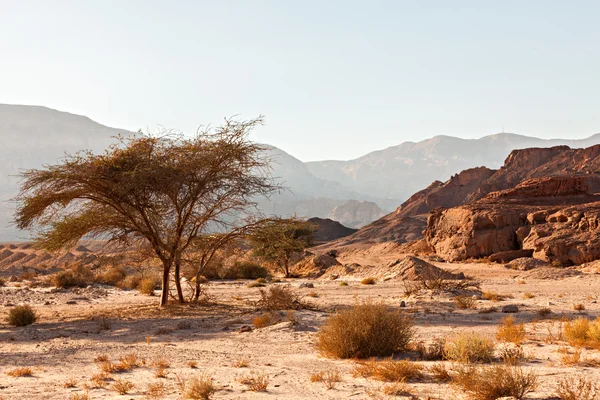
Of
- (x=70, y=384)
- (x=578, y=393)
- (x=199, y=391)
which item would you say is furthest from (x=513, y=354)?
(x=70, y=384)

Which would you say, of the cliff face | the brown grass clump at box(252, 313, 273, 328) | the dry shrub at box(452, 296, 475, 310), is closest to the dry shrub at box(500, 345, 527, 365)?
the brown grass clump at box(252, 313, 273, 328)

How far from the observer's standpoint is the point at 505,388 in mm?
6320

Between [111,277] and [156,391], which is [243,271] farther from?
[156,391]

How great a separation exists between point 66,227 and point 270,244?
6.82 metres

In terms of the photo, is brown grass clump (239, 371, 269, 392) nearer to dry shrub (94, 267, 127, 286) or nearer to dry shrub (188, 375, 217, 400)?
dry shrub (188, 375, 217, 400)

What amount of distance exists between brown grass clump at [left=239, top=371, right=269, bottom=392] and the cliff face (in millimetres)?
29541

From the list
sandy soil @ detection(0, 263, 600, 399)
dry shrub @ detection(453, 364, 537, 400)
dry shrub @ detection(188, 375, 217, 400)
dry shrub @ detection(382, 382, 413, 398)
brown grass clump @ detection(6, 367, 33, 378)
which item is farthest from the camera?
brown grass clump @ detection(6, 367, 33, 378)

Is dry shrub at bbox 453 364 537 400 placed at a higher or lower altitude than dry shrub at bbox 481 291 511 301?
higher

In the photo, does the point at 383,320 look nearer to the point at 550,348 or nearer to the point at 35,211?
the point at 550,348

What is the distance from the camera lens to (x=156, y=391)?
753 cm

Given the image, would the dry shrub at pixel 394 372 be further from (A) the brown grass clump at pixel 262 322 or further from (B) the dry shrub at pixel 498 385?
(A) the brown grass clump at pixel 262 322

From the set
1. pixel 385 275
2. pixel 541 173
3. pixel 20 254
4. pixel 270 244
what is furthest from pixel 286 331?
pixel 541 173

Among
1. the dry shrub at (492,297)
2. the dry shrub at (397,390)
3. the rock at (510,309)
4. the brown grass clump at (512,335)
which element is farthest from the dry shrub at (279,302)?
the dry shrub at (397,390)

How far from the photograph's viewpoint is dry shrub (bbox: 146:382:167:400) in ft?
24.1
